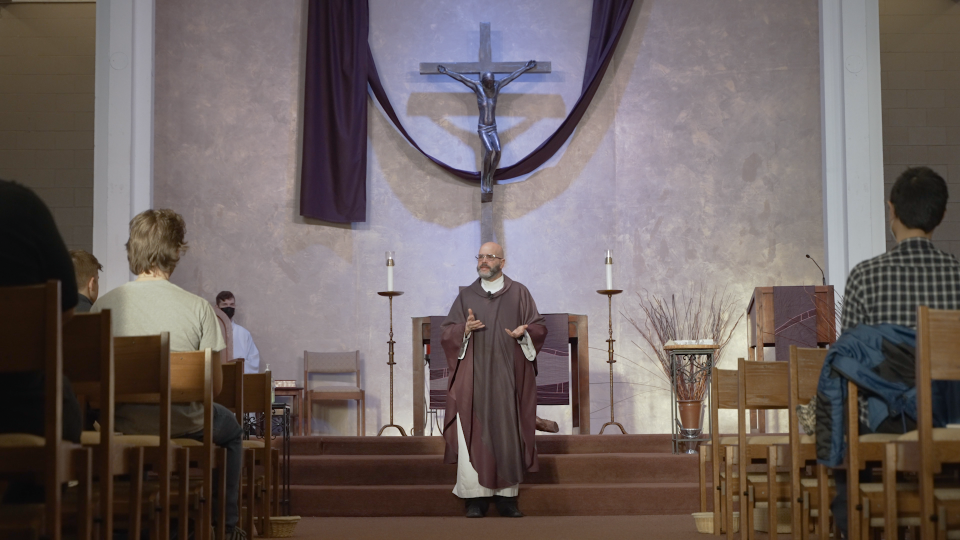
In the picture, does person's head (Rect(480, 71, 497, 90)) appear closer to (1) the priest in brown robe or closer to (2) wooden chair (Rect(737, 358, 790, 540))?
(1) the priest in brown robe

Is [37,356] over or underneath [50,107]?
underneath

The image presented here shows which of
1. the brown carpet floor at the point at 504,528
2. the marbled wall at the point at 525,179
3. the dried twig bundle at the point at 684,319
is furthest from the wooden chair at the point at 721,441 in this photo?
the marbled wall at the point at 525,179

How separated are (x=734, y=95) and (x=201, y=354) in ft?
22.4

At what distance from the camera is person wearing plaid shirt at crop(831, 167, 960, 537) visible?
2.83 metres

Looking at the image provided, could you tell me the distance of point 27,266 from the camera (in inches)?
89.0

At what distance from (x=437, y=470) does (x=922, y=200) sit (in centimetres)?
375

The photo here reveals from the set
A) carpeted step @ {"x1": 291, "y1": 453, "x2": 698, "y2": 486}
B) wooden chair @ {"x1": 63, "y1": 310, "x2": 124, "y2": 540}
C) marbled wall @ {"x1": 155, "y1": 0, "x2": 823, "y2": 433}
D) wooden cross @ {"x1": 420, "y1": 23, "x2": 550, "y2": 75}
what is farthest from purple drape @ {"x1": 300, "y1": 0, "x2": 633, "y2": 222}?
wooden chair @ {"x1": 63, "y1": 310, "x2": 124, "y2": 540}

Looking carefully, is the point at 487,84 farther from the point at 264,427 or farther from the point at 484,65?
the point at 264,427

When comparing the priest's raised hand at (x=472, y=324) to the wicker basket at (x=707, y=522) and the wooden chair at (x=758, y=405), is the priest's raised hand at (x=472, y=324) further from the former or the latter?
the wooden chair at (x=758, y=405)

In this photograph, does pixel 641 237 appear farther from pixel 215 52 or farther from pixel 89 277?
pixel 89 277

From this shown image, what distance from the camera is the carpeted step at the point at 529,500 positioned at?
5574mm

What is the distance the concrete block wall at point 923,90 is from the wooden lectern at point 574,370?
418cm

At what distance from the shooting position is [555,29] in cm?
909

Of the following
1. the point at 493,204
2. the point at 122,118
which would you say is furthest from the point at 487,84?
the point at 122,118
